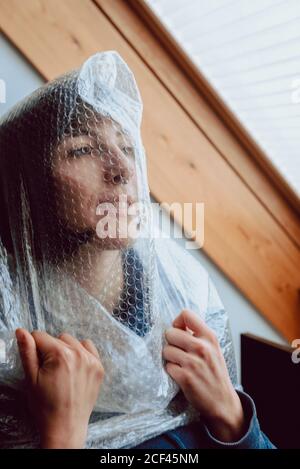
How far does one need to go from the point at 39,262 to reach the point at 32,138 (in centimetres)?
19

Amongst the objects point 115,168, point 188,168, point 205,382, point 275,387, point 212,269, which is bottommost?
point 275,387

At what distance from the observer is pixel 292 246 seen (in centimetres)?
139

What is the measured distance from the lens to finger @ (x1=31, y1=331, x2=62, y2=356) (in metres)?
0.63

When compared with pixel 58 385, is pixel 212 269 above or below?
below

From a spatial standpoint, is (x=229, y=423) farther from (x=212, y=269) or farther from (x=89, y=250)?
(x=212, y=269)

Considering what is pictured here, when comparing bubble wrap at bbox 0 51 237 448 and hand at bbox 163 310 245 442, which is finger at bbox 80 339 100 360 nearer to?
bubble wrap at bbox 0 51 237 448

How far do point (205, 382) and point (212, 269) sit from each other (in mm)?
568

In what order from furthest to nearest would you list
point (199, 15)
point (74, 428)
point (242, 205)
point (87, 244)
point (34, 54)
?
point (242, 205) < point (199, 15) < point (34, 54) < point (87, 244) < point (74, 428)

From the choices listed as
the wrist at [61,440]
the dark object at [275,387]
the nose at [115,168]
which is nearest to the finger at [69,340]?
the wrist at [61,440]

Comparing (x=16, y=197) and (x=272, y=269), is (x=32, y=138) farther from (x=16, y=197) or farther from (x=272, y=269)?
(x=272, y=269)

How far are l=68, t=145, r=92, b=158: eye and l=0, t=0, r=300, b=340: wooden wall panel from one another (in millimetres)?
380

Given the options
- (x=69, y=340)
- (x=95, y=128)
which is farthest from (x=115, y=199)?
(x=69, y=340)

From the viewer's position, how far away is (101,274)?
0.72 m
